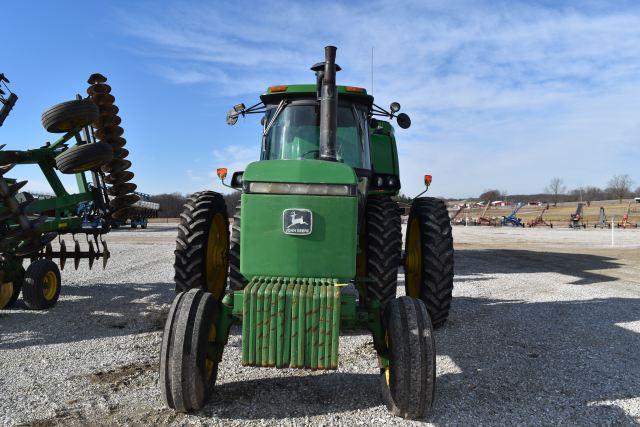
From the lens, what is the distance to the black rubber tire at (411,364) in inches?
118

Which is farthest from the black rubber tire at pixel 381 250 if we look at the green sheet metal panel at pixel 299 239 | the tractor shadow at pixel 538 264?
the tractor shadow at pixel 538 264

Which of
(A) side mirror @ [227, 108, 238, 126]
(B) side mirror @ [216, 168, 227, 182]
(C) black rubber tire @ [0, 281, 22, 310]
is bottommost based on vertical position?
(C) black rubber tire @ [0, 281, 22, 310]

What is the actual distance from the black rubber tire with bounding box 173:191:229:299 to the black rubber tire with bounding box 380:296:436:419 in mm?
Answer: 2320

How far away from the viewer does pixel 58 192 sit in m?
7.24

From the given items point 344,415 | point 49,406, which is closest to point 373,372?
point 344,415

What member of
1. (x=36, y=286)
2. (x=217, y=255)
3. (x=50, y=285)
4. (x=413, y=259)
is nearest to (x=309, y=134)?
(x=217, y=255)

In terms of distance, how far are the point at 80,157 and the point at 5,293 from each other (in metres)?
2.33

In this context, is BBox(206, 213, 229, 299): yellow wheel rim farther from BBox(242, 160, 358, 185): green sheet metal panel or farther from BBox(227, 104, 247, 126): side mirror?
BBox(242, 160, 358, 185): green sheet metal panel

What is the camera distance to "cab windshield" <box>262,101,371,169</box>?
16.1 ft

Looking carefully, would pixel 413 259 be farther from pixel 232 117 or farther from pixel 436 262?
pixel 232 117

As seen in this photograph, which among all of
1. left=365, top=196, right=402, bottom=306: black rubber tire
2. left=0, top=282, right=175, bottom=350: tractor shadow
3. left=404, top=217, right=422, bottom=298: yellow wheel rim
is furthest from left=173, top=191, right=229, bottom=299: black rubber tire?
left=404, top=217, right=422, bottom=298: yellow wheel rim

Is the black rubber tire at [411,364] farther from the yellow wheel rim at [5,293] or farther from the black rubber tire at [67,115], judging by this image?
the yellow wheel rim at [5,293]

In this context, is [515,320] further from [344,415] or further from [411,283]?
[344,415]

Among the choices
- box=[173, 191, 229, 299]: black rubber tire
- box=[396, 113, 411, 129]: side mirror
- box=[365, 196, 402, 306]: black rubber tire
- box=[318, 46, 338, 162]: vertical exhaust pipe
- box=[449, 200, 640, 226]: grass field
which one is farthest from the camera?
box=[449, 200, 640, 226]: grass field
